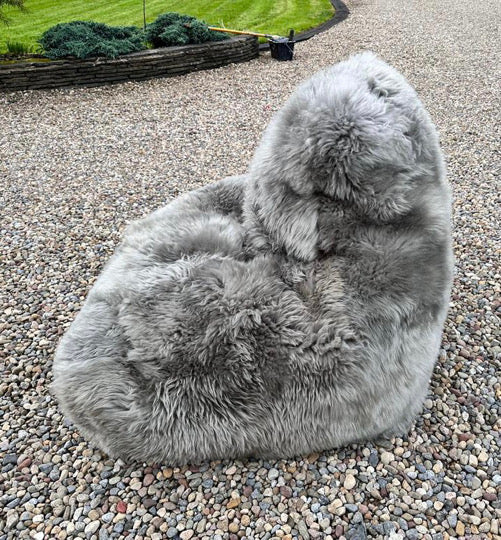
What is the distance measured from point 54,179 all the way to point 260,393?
172 inches

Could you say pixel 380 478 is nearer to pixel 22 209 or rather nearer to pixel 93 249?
pixel 93 249

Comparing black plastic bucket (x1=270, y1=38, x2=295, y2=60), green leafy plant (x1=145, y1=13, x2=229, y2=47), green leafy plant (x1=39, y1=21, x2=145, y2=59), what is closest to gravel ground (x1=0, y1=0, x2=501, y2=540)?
green leafy plant (x1=39, y1=21, x2=145, y2=59)

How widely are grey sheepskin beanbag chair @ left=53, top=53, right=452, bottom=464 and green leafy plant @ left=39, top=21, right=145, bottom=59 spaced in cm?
693

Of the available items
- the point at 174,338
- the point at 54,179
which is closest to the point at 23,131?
the point at 54,179

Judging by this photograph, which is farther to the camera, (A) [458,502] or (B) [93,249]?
(B) [93,249]

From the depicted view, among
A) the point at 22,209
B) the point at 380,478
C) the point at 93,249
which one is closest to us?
the point at 380,478

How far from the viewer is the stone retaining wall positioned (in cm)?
794

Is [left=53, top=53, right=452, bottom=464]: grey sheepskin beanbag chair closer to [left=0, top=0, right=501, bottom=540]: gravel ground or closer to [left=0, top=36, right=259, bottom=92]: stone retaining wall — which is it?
[left=0, top=0, right=501, bottom=540]: gravel ground

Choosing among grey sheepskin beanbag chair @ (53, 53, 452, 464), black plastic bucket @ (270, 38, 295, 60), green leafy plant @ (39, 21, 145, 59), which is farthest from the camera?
black plastic bucket @ (270, 38, 295, 60)

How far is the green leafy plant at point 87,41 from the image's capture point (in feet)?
26.7

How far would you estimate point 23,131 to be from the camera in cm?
687

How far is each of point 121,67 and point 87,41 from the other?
27.6 inches

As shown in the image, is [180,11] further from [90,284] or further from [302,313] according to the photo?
[302,313]

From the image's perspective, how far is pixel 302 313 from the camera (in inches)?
91.5
